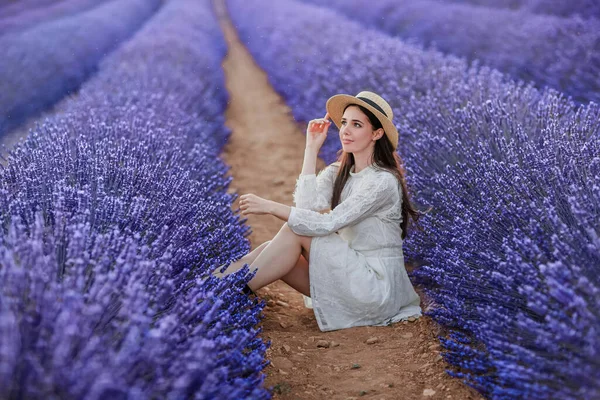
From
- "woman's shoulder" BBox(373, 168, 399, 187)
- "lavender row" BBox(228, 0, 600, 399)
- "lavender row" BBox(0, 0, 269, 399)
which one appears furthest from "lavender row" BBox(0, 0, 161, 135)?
"lavender row" BBox(228, 0, 600, 399)

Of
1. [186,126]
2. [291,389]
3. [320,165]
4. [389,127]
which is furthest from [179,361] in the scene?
[320,165]

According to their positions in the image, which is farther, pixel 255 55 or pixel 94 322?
pixel 255 55

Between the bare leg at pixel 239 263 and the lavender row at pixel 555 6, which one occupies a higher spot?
the lavender row at pixel 555 6

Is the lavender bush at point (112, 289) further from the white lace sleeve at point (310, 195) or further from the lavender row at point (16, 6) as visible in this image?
the lavender row at point (16, 6)

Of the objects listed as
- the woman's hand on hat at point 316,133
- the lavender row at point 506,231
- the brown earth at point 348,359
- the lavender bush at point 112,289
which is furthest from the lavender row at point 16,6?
the woman's hand on hat at point 316,133

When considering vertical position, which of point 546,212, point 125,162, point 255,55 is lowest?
point 255,55

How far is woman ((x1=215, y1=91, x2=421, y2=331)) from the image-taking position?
8.38ft

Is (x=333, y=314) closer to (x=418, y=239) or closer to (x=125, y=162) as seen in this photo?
(x=418, y=239)

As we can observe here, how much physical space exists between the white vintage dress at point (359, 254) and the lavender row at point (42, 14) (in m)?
5.99

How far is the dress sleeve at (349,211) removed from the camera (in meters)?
2.53

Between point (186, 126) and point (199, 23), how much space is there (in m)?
7.87

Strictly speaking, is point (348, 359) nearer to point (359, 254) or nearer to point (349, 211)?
point (359, 254)

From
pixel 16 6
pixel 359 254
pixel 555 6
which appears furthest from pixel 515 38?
pixel 16 6

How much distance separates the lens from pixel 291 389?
2176 millimetres
